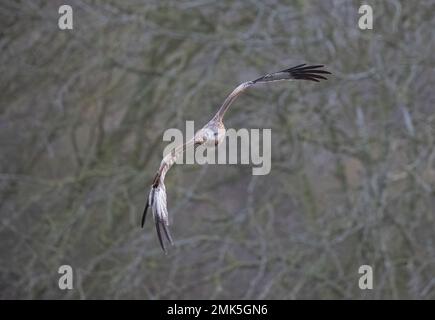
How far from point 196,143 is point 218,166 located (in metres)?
4.92

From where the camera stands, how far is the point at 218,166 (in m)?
7.92

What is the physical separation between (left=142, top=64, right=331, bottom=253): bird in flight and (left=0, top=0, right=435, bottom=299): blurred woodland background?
3.66 metres

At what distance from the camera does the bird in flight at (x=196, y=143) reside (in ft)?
10.00

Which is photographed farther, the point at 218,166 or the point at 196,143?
the point at 218,166

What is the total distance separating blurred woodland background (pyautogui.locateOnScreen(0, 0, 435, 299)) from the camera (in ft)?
24.5

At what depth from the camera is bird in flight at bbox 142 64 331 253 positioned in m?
3.05

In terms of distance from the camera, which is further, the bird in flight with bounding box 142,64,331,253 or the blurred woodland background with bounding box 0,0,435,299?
the blurred woodland background with bounding box 0,0,435,299

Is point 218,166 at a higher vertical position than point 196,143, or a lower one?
higher

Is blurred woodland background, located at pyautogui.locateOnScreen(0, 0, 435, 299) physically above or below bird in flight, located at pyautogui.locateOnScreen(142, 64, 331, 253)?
above

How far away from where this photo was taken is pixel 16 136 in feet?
26.1

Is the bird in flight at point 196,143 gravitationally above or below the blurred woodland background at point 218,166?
below

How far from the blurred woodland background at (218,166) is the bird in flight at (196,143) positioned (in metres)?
3.66

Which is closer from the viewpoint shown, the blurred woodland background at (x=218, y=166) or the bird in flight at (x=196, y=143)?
the bird in flight at (x=196, y=143)
